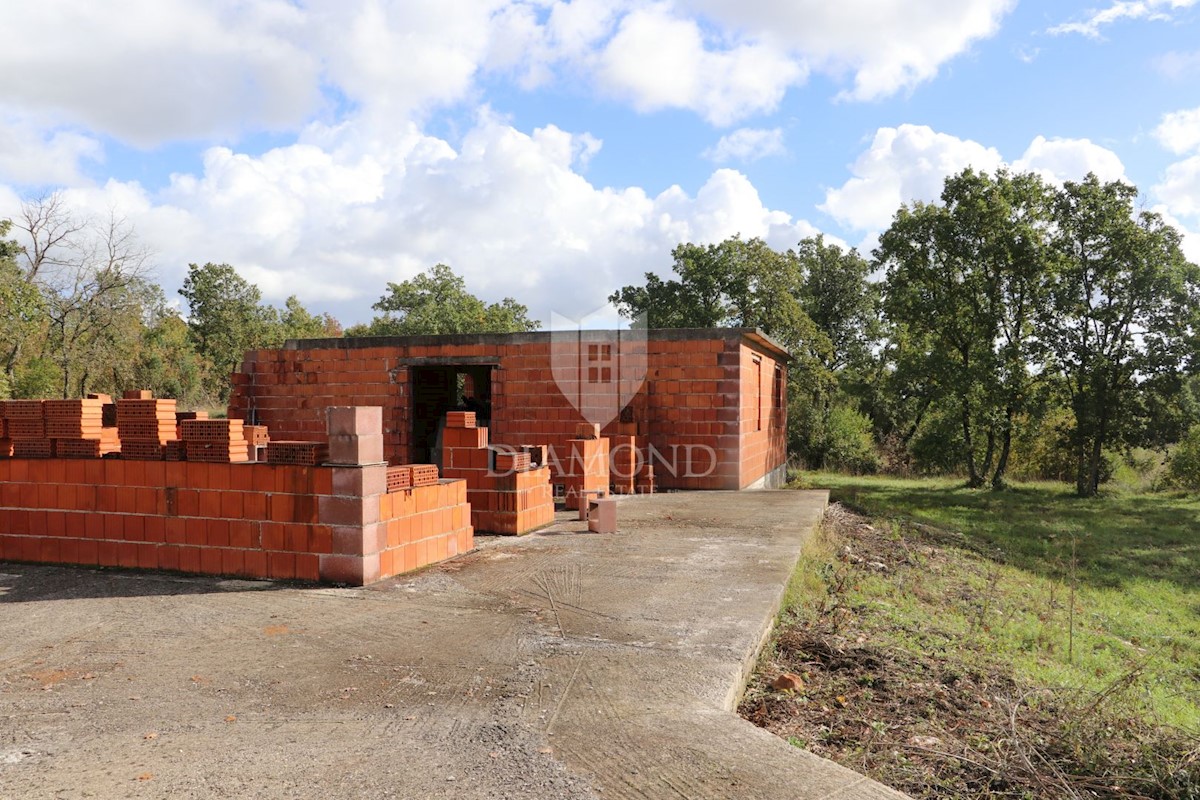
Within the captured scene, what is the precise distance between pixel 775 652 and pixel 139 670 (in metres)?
3.47

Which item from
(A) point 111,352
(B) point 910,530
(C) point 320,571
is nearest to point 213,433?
(C) point 320,571

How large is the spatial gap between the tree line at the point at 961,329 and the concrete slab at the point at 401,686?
13489 mm

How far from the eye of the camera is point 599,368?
39.4ft

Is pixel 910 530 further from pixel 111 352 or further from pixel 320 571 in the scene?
pixel 111 352

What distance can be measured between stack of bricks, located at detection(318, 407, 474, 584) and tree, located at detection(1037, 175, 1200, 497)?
15.5m

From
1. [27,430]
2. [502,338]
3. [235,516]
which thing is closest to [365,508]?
[235,516]

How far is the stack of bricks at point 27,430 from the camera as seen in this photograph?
6445 mm

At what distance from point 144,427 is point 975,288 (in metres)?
16.7

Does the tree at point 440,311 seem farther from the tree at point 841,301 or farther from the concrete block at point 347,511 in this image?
the concrete block at point 347,511

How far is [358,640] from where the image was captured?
4.41 meters

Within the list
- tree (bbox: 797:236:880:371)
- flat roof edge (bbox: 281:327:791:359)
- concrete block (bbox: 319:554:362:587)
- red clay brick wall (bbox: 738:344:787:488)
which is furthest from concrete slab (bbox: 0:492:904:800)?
tree (bbox: 797:236:880:371)

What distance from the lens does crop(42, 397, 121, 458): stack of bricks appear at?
634 cm

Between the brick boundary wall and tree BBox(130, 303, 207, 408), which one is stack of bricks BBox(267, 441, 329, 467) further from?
tree BBox(130, 303, 207, 408)

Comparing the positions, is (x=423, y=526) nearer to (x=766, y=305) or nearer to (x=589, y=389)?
(x=589, y=389)
